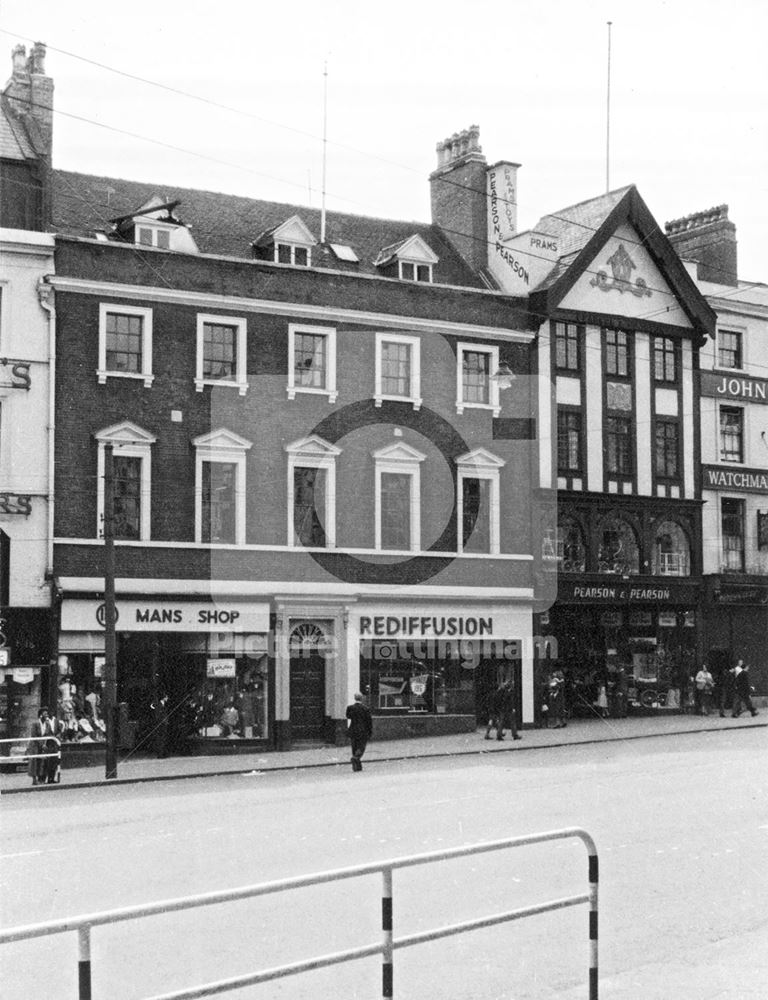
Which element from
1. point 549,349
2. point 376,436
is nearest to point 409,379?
point 376,436

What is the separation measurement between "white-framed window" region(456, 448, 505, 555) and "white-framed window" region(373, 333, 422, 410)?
7.33 ft

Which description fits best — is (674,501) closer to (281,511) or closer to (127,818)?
(281,511)

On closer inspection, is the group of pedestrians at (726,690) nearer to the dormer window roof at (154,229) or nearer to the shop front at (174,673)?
the shop front at (174,673)

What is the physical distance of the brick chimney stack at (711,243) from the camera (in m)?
43.4

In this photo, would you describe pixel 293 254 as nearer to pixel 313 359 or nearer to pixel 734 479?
pixel 313 359

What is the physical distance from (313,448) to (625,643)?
12.2m

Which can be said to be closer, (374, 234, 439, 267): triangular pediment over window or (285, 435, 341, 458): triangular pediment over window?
(285, 435, 341, 458): triangular pediment over window

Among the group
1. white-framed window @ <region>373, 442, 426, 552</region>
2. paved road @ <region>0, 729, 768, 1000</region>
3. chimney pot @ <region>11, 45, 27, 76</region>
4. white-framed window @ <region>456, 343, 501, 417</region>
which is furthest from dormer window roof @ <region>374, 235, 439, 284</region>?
paved road @ <region>0, 729, 768, 1000</region>

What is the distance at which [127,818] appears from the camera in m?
18.6

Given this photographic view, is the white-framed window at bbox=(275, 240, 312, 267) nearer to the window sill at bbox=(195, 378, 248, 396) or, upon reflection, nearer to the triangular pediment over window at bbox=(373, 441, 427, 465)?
the window sill at bbox=(195, 378, 248, 396)

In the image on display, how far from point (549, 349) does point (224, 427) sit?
10.4 metres

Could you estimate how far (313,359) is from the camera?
34219 millimetres

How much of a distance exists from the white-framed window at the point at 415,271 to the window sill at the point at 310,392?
4.29m

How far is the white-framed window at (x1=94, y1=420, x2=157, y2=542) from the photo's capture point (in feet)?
103
